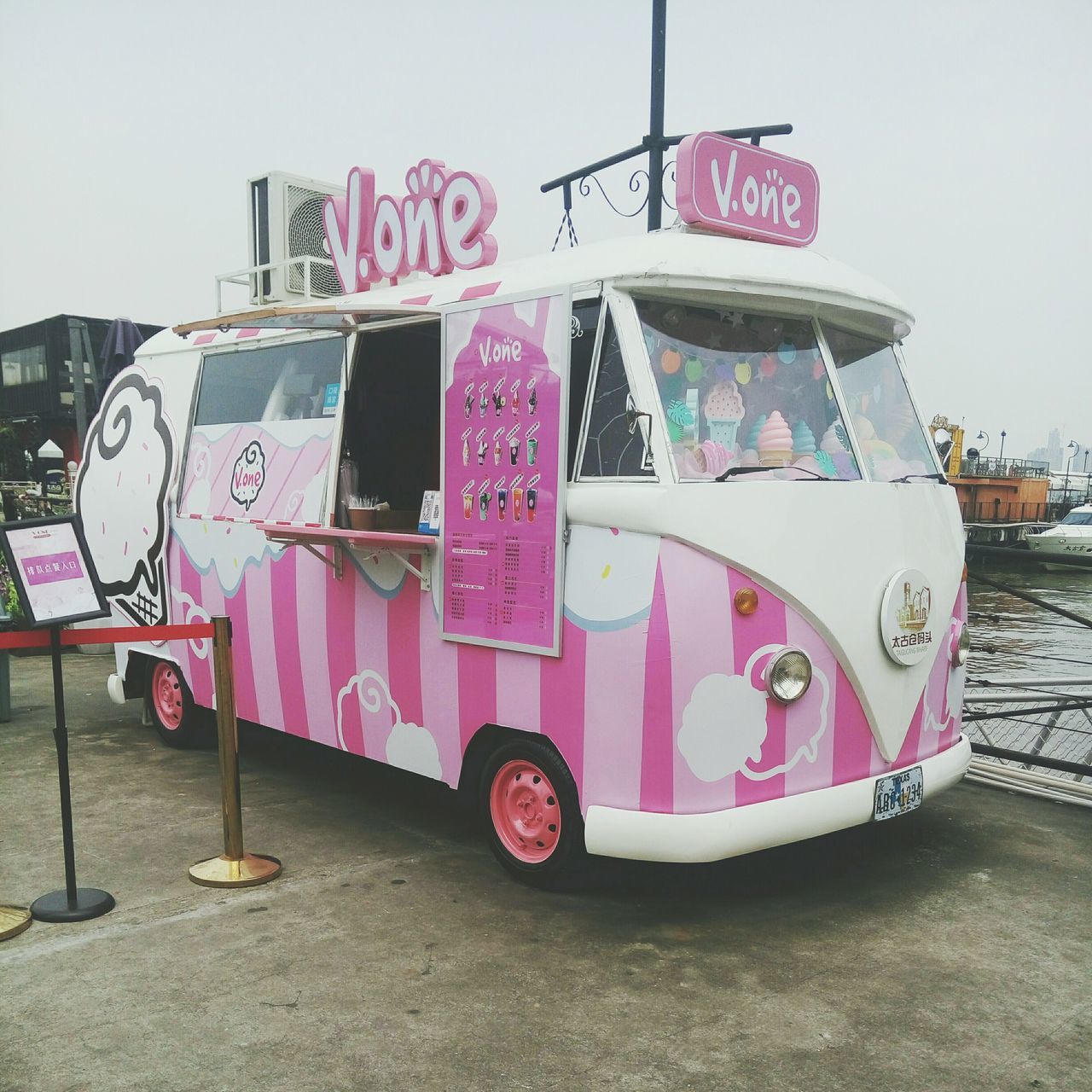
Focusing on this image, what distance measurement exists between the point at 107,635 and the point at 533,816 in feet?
6.51

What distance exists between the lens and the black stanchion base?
175 inches

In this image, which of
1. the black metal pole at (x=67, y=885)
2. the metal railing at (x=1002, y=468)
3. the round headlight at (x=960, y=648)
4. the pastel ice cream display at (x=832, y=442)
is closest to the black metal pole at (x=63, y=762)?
the black metal pole at (x=67, y=885)

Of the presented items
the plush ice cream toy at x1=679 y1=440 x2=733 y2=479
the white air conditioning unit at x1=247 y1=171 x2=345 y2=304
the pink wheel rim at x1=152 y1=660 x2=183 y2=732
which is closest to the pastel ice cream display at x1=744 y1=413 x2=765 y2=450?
the plush ice cream toy at x1=679 y1=440 x2=733 y2=479

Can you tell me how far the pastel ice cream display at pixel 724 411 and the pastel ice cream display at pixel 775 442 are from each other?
129 mm

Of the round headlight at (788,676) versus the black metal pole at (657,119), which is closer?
the round headlight at (788,676)

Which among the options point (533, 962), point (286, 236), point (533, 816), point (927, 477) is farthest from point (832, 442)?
point (286, 236)

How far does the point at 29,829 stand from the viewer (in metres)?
5.63

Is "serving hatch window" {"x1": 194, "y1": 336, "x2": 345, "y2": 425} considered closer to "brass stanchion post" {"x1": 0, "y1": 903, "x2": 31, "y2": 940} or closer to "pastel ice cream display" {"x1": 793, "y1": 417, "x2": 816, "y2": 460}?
"pastel ice cream display" {"x1": 793, "y1": 417, "x2": 816, "y2": 460}

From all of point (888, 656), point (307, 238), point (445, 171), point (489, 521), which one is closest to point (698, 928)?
point (888, 656)

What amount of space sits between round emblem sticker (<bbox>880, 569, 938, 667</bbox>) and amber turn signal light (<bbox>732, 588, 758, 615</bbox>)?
694mm

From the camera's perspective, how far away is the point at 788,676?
167 inches

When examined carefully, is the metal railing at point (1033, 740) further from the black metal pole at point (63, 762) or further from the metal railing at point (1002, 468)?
the metal railing at point (1002, 468)

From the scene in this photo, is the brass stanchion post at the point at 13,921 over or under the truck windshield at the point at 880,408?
under

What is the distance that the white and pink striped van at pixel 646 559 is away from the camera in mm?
4145
